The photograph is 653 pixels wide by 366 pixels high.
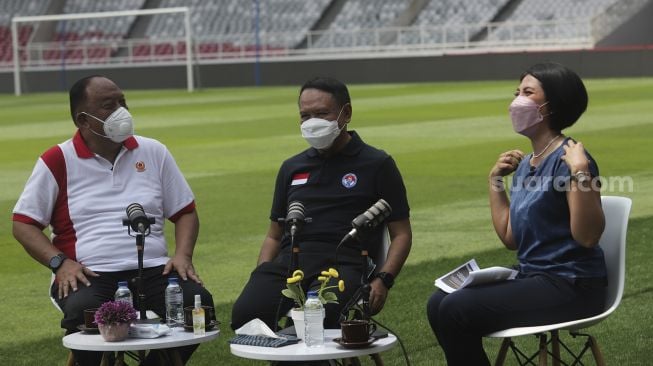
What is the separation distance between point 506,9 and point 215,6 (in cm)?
1235

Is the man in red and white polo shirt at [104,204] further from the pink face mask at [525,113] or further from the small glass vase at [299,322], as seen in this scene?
the pink face mask at [525,113]

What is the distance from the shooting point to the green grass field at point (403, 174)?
24.8 feet

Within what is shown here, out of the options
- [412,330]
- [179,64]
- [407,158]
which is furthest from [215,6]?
[412,330]

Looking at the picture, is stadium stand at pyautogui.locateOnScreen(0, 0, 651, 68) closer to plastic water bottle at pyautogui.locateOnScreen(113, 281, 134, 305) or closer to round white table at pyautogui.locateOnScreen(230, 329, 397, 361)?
plastic water bottle at pyautogui.locateOnScreen(113, 281, 134, 305)

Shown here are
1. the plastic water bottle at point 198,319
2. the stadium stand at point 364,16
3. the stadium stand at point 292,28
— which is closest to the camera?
the plastic water bottle at point 198,319

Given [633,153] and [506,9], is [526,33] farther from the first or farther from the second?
[633,153]

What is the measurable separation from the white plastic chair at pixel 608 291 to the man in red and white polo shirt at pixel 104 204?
1.46 meters

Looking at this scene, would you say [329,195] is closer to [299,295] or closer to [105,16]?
[299,295]

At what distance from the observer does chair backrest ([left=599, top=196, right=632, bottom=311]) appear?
5.47 m

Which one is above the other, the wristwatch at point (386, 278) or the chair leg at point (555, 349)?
the wristwatch at point (386, 278)

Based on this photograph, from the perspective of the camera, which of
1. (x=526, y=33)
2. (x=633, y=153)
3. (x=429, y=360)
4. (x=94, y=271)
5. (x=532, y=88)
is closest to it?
(x=532, y=88)

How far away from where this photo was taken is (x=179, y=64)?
146ft

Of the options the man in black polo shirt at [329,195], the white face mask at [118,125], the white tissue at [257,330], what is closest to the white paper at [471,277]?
the man in black polo shirt at [329,195]

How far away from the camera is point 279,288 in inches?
234
